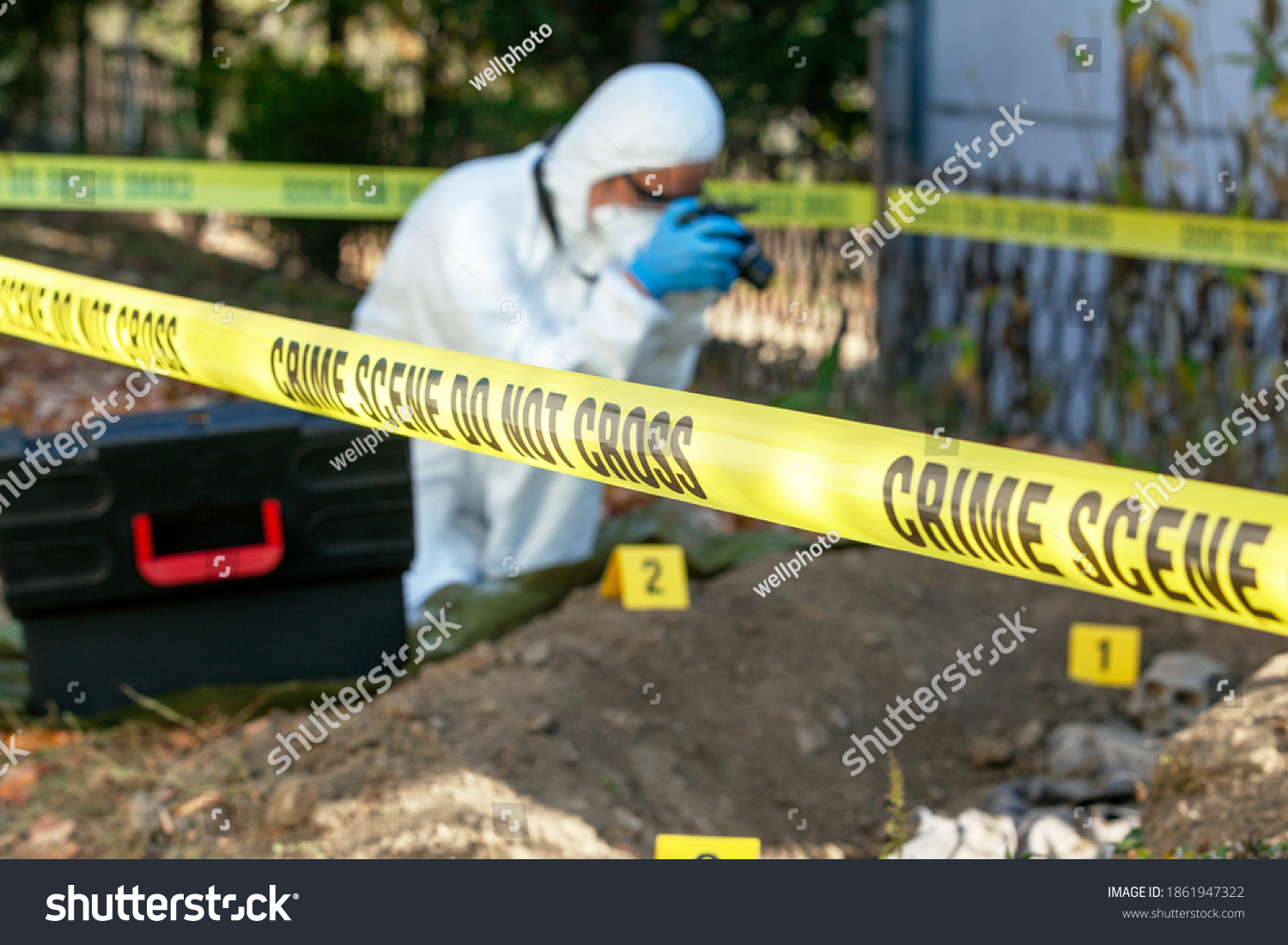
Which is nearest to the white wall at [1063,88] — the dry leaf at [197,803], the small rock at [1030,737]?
the small rock at [1030,737]

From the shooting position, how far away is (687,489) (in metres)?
1.76

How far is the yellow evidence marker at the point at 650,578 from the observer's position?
358 centimetres

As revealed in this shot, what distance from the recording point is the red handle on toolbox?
3047 mm

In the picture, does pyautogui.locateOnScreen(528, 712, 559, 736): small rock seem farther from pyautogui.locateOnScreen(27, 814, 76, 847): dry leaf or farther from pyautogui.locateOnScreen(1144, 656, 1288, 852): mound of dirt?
pyautogui.locateOnScreen(1144, 656, 1288, 852): mound of dirt

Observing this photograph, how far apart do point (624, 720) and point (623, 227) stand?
1.40 metres

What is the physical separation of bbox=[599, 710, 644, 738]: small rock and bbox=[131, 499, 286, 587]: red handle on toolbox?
89 cm


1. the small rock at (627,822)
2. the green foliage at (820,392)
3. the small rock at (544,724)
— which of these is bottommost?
the small rock at (627,822)

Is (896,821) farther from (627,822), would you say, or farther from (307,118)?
(307,118)

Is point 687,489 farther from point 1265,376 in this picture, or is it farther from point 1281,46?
point 1265,376

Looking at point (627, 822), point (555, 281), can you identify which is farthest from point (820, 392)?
point (627, 822)

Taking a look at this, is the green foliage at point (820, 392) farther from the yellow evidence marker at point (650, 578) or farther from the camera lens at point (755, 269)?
the camera lens at point (755, 269)

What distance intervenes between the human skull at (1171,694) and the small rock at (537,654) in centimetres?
146

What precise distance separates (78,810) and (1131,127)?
4.43m

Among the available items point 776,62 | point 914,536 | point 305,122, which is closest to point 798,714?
point 914,536
